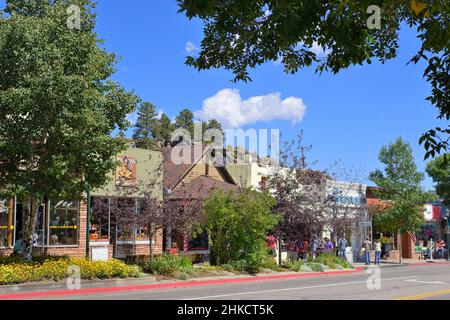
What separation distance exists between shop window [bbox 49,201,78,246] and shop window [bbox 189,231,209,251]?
289 inches

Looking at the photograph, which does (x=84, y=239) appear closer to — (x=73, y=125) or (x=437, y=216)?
(x=73, y=125)

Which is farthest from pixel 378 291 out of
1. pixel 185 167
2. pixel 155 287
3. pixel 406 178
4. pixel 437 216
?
pixel 437 216

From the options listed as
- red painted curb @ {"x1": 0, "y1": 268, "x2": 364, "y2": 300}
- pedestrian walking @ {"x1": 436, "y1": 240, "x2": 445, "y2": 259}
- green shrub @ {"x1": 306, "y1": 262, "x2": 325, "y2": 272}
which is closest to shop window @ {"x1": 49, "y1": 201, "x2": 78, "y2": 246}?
red painted curb @ {"x1": 0, "y1": 268, "x2": 364, "y2": 300}

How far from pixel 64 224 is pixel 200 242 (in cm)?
858

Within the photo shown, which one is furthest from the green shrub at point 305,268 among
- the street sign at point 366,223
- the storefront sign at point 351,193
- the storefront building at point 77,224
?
the street sign at point 366,223

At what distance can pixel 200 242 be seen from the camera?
31594 millimetres

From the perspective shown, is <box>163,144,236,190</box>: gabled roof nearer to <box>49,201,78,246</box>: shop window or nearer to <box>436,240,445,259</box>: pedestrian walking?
<box>49,201,78,246</box>: shop window

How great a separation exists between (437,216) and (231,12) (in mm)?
50611

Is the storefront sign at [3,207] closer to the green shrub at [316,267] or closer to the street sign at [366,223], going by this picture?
the green shrub at [316,267]

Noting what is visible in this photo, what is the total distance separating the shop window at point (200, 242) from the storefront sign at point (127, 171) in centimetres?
546

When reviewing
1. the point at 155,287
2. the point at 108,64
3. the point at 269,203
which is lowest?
the point at 155,287

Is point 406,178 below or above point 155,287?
above

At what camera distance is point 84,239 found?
85.8 feet
